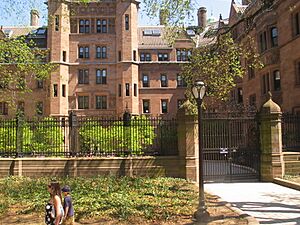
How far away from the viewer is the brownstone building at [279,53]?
22391mm

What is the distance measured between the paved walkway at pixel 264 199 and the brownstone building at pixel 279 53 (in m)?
10.4

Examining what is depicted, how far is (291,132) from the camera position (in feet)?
56.9

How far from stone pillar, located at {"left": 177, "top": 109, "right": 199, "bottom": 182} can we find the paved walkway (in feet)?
3.05

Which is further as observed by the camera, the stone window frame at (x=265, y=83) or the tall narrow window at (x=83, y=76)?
the tall narrow window at (x=83, y=76)

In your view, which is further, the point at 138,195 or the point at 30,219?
the point at 138,195

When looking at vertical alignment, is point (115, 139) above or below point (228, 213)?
above

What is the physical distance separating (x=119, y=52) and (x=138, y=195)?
2966 centimetres

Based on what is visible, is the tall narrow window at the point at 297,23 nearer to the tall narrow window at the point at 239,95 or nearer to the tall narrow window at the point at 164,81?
the tall narrow window at the point at 239,95

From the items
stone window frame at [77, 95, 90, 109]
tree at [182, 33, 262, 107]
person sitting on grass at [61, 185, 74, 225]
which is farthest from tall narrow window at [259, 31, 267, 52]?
person sitting on grass at [61, 185, 74, 225]

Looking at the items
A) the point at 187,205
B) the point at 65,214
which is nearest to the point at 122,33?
the point at 187,205

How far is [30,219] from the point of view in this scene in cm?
859

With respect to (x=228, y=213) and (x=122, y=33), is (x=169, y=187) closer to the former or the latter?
(x=228, y=213)

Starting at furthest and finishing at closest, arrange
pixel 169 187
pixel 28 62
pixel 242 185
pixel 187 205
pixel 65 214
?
pixel 28 62 < pixel 242 185 < pixel 169 187 < pixel 187 205 < pixel 65 214

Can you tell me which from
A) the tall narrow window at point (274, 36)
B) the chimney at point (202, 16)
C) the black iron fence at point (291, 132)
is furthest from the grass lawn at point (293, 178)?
the chimney at point (202, 16)
